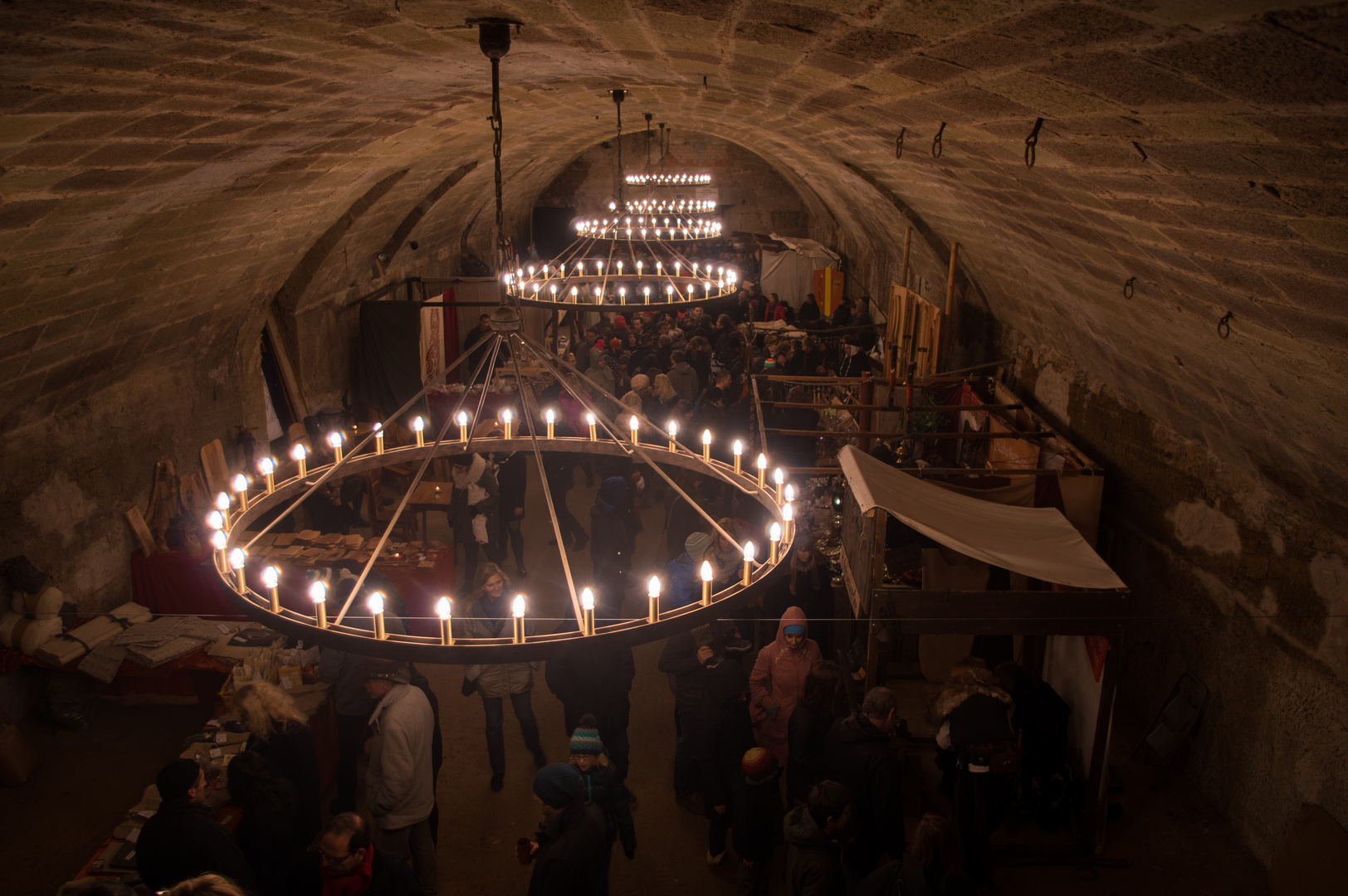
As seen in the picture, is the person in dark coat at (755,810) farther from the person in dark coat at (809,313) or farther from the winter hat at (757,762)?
the person in dark coat at (809,313)

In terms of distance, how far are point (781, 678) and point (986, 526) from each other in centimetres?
142

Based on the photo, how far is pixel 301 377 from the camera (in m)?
9.59

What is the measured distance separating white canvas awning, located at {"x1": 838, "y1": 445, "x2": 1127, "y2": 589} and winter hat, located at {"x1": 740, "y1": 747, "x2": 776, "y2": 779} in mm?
1314

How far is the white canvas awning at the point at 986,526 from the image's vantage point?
14.6ft

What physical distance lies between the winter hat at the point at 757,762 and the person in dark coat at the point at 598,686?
97 cm

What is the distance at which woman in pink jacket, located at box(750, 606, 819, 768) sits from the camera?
4844 millimetres

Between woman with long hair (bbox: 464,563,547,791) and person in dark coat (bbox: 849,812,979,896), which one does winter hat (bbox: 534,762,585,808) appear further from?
woman with long hair (bbox: 464,563,547,791)

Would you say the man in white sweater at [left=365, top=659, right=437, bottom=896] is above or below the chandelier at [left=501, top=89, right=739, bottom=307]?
below

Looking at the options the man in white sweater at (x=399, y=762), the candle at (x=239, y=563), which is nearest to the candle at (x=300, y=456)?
the candle at (x=239, y=563)

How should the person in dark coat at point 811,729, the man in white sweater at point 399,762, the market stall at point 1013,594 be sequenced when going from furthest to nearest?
the market stall at point 1013,594 → the person in dark coat at point 811,729 → the man in white sweater at point 399,762

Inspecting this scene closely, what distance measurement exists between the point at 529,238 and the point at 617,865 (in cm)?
1719

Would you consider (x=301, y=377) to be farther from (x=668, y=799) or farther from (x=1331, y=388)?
(x=1331, y=388)

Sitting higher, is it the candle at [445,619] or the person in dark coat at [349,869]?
the candle at [445,619]

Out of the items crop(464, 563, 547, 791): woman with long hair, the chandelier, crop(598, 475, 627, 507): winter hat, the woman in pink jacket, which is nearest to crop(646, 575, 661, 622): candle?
the chandelier
